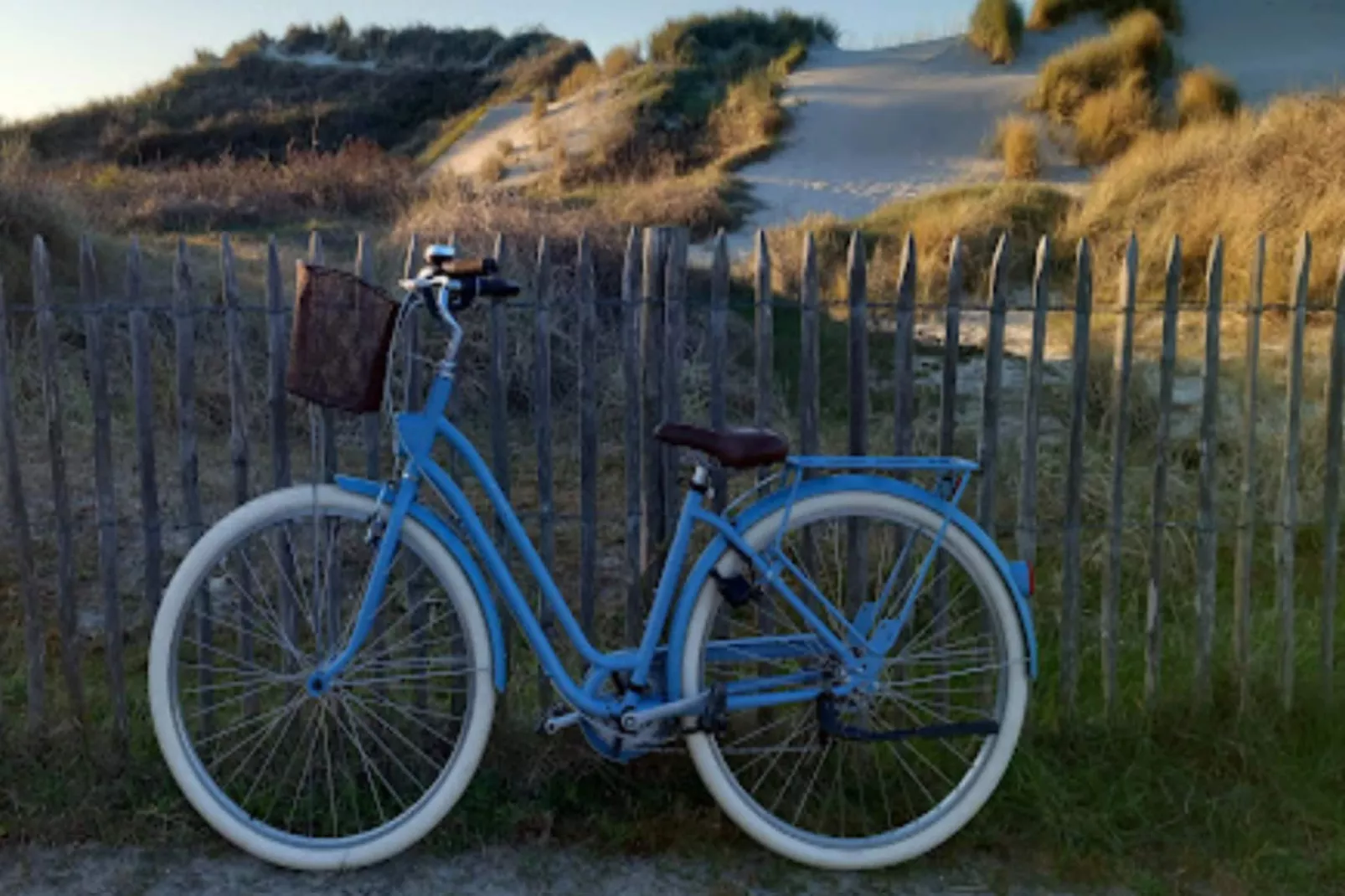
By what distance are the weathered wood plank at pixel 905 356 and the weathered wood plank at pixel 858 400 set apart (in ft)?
0.30

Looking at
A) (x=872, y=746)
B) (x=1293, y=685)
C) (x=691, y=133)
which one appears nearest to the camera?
(x=872, y=746)

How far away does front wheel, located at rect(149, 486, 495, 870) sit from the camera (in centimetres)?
317

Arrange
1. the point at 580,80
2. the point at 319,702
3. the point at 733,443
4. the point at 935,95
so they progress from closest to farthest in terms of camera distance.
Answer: the point at 733,443
the point at 319,702
the point at 935,95
the point at 580,80

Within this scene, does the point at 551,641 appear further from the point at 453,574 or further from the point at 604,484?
the point at 604,484

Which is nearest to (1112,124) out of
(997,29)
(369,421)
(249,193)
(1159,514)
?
(997,29)

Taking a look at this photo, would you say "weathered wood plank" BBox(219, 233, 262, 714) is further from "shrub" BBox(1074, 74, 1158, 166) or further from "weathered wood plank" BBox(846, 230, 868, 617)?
"shrub" BBox(1074, 74, 1158, 166)

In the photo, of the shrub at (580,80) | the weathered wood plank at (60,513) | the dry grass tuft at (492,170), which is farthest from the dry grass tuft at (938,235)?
the shrub at (580,80)

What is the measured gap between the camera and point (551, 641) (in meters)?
3.76

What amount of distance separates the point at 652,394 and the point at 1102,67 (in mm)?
21562

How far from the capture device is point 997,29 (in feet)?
92.6

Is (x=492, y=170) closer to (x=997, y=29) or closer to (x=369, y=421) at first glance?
(x=997, y=29)

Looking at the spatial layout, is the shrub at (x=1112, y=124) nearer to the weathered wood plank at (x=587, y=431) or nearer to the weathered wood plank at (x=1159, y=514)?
the weathered wood plank at (x=1159, y=514)

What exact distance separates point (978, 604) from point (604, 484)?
286 cm

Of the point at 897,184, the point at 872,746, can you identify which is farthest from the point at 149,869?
the point at 897,184
